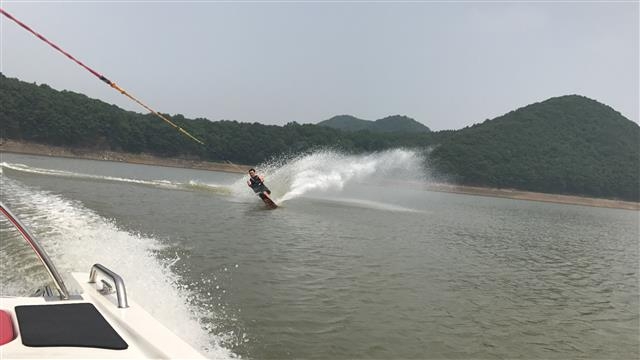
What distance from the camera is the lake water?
6.86m

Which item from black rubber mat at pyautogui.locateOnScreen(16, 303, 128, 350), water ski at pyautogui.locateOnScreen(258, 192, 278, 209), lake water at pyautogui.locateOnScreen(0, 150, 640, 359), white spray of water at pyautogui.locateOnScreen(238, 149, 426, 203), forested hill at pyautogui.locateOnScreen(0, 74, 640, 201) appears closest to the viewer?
black rubber mat at pyautogui.locateOnScreen(16, 303, 128, 350)

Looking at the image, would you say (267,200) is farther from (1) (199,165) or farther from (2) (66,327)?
A: (1) (199,165)

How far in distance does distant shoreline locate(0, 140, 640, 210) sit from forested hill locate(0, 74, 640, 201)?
4.69 ft

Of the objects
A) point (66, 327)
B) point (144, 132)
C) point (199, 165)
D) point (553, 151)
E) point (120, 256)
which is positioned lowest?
point (120, 256)

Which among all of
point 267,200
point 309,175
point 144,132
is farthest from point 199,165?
point 267,200

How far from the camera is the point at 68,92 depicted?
11038cm

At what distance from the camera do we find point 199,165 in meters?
104

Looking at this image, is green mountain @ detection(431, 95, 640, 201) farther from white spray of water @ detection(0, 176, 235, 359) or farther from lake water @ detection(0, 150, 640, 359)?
white spray of water @ detection(0, 176, 235, 359)

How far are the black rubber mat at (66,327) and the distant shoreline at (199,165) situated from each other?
3205 inches

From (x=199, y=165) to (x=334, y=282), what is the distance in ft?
322

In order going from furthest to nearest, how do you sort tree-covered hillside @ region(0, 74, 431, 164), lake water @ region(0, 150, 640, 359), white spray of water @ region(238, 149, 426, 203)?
tree-covered hillside @ region(0, 74, 431, 164) < white spray of water @ region(238, 149, 426, 203) < lake water @ region(0, 150, 640, 359)

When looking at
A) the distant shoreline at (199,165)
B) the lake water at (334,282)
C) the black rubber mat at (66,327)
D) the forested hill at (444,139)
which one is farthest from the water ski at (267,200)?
the forested hill at (444,139)

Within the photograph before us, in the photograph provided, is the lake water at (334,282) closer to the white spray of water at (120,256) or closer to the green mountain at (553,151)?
the white spray of water at (120,256)

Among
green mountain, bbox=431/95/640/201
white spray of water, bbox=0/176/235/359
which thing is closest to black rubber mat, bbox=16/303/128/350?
white spray of water, bbox=0/176/235/359
